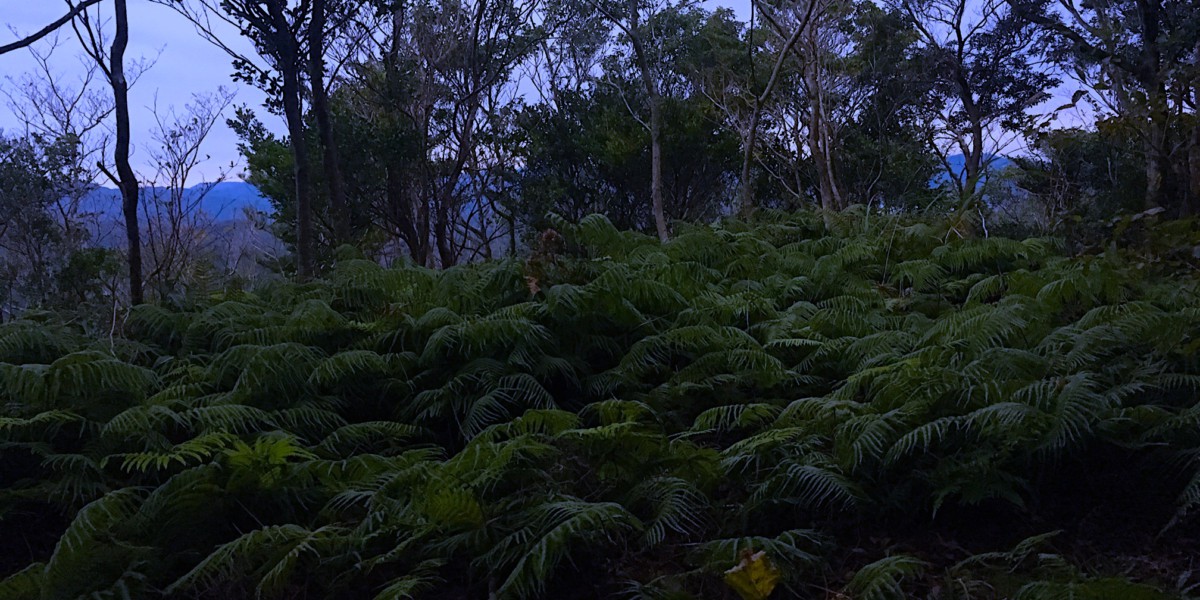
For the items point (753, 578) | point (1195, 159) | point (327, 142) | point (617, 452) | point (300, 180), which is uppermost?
point (327, 142)

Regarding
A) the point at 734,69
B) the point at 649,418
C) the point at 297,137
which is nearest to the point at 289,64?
the point at 297,137

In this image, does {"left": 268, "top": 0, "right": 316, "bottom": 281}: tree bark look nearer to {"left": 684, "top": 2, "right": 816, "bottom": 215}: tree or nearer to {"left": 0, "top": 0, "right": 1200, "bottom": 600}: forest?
{"left": 0, "top": 0, "right": 1200, "bottom": 600}: forest

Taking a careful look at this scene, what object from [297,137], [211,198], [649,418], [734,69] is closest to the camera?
Result: [649,418]

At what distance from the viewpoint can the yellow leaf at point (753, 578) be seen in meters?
2.48

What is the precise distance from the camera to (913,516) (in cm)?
291

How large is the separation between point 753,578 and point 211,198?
22.2 metres

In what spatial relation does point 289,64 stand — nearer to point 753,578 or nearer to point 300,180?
point 300,180

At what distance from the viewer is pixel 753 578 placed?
2502mm

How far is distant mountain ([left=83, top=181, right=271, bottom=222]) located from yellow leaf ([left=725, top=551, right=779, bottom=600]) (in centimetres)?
1872

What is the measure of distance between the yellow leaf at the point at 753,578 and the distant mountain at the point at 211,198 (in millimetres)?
18718

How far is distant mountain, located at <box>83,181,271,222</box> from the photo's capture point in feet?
65.5

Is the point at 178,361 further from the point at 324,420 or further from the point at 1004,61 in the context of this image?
the point at 1004,61

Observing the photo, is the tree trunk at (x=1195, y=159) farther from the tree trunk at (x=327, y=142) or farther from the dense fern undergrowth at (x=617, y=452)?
the tree trunk at (x=327, y=142)

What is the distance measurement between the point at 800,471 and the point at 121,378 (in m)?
2.89
